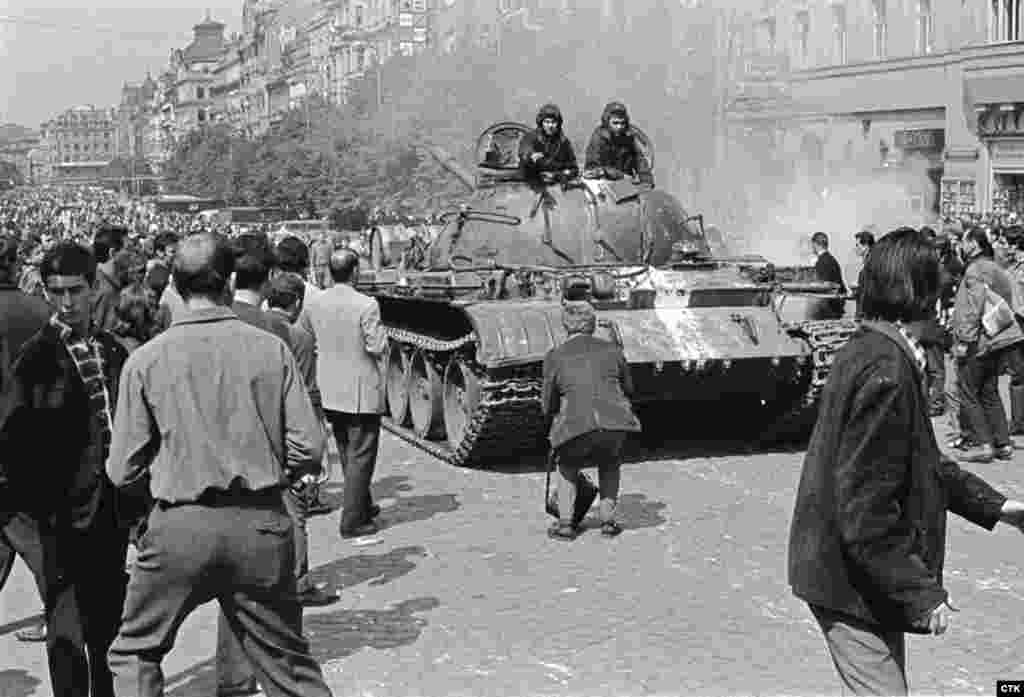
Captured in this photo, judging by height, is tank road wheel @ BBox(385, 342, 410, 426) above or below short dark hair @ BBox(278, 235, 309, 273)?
below

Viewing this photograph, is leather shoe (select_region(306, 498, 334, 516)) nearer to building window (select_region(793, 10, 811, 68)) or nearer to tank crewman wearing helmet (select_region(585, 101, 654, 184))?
tank crewman wearing helmet (select_region(585, 101, 654, 184))

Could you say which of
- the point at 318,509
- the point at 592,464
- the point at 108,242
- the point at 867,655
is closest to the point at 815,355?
the point at 592,464

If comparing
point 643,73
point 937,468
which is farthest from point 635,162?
point 643,73

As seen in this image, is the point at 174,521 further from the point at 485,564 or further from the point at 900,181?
the point at 900,181

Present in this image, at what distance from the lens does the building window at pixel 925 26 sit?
109 ft

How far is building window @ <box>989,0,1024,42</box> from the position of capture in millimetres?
29941

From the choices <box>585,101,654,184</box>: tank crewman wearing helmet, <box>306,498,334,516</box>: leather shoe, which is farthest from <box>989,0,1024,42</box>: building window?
<box>306,498,334,516</box>: leather shoe

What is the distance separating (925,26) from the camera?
33.3m

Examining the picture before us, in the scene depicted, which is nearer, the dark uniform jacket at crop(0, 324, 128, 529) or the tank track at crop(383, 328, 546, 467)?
the dark uniform jacket at crop(0, 324, 128, 529)

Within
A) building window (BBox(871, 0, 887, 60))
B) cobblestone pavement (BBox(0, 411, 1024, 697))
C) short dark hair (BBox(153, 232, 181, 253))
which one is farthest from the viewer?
building window (BBox(871, 0, 887, 60))

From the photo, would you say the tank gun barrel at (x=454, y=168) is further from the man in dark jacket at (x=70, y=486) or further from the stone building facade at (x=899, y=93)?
the stone building facade at (x=899, y=93)

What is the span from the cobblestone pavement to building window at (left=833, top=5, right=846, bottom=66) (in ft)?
89.8

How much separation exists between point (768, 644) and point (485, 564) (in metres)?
2.06

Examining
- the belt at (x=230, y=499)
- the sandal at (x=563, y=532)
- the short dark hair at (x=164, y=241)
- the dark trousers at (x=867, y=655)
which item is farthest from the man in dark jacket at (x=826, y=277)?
the dark trousers at (x=867, y=655)
